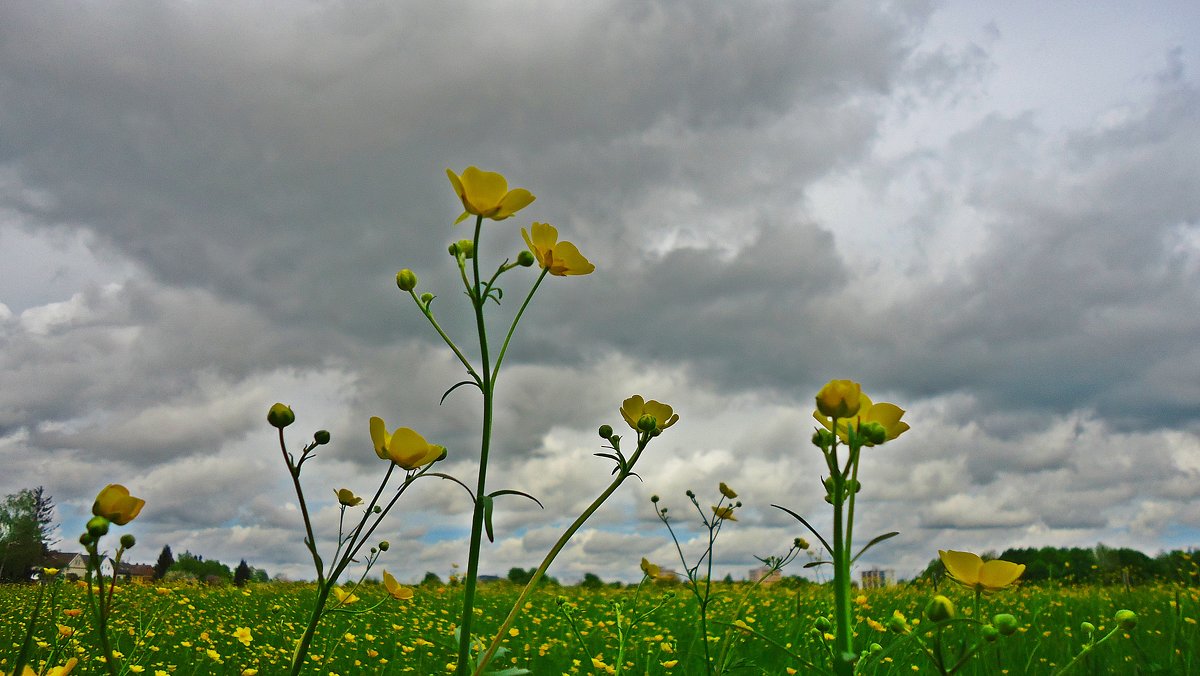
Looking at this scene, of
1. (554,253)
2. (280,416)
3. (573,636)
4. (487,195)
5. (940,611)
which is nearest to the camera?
(940,611)

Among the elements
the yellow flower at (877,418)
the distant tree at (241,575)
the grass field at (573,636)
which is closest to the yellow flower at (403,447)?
A: the yellow flower at (877,418)

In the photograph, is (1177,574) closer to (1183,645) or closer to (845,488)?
(1183,645)

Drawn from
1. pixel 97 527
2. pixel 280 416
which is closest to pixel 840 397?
pixel 280 416

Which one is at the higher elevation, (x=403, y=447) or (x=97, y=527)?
(x=403, y=447)

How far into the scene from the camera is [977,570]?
143 centimetres

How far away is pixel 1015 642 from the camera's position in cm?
455

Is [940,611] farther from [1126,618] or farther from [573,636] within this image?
[573,636]

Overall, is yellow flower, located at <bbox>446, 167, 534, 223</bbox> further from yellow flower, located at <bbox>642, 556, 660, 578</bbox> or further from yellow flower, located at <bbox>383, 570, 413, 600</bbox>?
yellow flower, located at <bbox>642, 556, 660, 578</bbox>

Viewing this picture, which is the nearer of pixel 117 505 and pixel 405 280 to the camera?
pixel 117 505

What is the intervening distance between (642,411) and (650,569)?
6.15 ft

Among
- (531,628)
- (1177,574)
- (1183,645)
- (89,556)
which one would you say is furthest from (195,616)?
(1177,574)

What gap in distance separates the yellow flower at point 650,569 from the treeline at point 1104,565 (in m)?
7.80

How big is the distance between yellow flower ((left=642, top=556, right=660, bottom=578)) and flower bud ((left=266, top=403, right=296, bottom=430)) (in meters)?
2.32

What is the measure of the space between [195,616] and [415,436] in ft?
18.3
